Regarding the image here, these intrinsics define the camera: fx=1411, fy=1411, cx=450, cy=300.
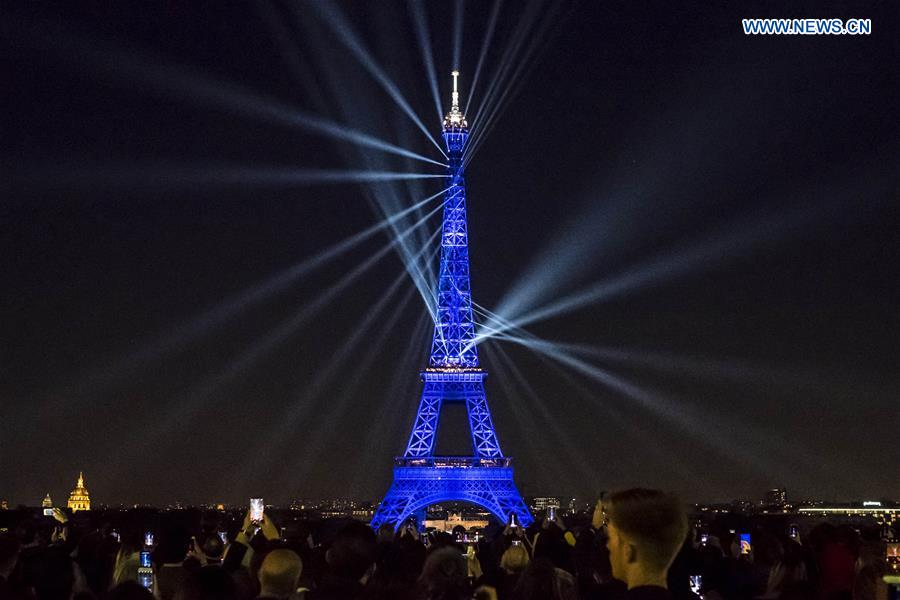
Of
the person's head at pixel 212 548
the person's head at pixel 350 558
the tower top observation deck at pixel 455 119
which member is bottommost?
the person's head at pixel 350 558

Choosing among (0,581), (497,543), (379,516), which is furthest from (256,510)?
(379,516)

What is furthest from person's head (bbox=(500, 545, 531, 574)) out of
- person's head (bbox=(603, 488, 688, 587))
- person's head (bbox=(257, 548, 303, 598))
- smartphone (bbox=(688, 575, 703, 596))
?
person's head (bbox=(603, 488, 688, 587))

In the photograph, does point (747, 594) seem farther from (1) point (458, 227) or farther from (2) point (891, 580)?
(1) point (458, 227)

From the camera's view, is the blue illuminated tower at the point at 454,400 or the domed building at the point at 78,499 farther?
the domed building at the point at 78,499

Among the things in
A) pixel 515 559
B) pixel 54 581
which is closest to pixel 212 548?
pixel 515 559

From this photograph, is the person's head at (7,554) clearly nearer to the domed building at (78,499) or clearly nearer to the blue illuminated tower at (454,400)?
the blue illuminated tower at (454,400)

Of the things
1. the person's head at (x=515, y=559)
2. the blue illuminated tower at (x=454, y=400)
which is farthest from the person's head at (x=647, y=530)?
the blue illuminated tower at (x=454, y=400)
